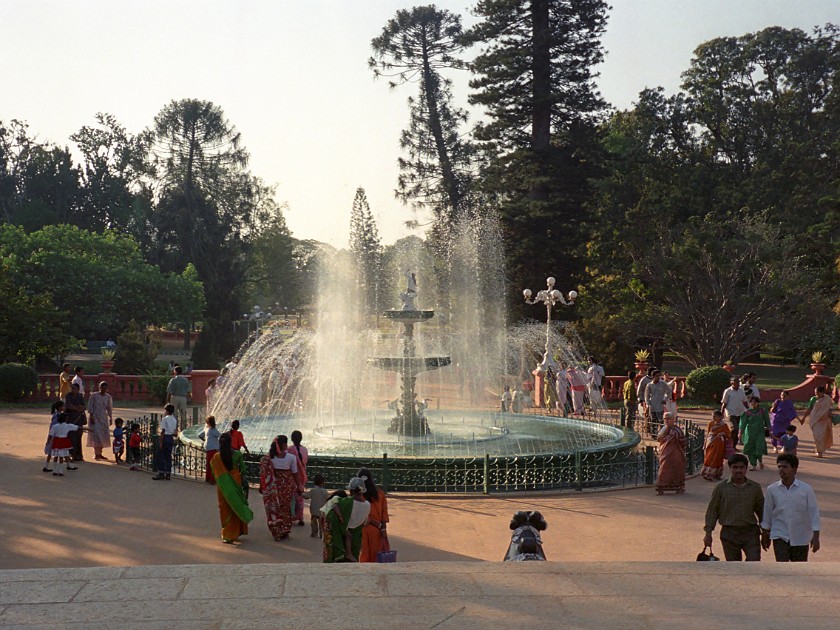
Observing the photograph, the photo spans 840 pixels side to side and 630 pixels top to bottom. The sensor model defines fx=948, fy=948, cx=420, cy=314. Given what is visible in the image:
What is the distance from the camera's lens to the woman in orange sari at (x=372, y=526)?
341 inches

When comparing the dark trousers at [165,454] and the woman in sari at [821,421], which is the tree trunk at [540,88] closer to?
the woman in sari at [821,421]

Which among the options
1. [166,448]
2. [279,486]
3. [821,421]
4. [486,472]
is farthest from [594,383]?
[279,486]

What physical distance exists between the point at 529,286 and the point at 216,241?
1168 inches

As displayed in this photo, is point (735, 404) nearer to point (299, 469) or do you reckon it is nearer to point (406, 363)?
point (406, 363)

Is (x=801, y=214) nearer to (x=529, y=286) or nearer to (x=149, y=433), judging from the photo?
(x=529, y=286)

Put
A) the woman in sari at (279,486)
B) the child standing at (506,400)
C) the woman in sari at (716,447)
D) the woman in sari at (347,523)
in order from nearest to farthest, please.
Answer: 1. the woman in sari at (347,523)
2. the woman in sari at (279,486)
3. the woman in sari at (716,447)
4. the child standing at (506,400)

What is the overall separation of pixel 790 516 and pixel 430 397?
22.6m

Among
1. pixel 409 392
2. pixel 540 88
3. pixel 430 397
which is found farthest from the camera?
pixel 540 88

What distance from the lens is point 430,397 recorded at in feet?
99.3

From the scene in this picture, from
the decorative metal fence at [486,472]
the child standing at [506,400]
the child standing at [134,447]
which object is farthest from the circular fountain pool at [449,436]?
the child standing at [506,400]

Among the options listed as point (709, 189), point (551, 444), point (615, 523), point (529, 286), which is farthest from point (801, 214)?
point (615, 523)

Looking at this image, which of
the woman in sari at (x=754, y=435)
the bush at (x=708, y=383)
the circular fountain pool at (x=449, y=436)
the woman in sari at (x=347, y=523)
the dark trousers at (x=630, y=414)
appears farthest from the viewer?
the bush at (x=708, y=383)

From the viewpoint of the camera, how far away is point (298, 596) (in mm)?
6949

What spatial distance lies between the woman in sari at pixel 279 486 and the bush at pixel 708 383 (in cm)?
1881
